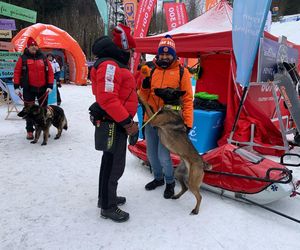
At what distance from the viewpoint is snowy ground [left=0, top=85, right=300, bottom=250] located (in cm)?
251

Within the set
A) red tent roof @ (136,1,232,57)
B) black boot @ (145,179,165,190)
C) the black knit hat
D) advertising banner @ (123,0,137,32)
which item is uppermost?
advertising banner @ (123,0,137,32)

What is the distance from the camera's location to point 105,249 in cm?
238

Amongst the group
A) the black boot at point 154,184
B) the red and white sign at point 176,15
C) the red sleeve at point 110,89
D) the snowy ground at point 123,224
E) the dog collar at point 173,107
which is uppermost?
the red and white sign at point 176,15

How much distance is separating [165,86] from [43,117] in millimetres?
3017

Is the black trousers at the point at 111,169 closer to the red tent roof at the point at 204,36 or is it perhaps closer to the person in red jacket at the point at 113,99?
the person in red jacket at the point at 113,99

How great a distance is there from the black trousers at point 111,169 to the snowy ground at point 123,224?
0.25m

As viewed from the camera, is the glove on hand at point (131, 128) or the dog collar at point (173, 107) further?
the dog collar at point (173, 107)

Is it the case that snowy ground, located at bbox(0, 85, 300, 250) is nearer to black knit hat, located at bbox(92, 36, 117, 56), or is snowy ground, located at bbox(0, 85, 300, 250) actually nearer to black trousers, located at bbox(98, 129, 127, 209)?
black trousers, located at bbox(98, 129, 127, 209)

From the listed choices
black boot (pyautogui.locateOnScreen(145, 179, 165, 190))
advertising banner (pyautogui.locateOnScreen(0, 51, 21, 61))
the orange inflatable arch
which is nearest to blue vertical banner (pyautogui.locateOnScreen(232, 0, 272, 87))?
black boot (pyautogui.locateOnScreen(145, 179, 165, 190))

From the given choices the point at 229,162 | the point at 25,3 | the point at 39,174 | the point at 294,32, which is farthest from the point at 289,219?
the point at 25,3

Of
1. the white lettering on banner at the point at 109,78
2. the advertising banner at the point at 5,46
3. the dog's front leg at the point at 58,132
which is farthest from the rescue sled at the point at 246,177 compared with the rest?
the advertising banner at the point at 5,46

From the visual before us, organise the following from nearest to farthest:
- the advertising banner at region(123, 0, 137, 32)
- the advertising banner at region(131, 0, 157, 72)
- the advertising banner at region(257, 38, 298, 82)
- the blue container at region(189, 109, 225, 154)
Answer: the advertising banner at region(257, 38, 298, 82) < the blue container at region(189, 109, 225, 154) < the advertising banner at region(131, 0, 157, 72) < the advertising banner at region(123, 0, 137, 32)

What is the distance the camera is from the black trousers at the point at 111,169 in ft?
8.62

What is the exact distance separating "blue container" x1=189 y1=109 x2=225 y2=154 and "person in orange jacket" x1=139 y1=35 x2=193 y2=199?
179cm
